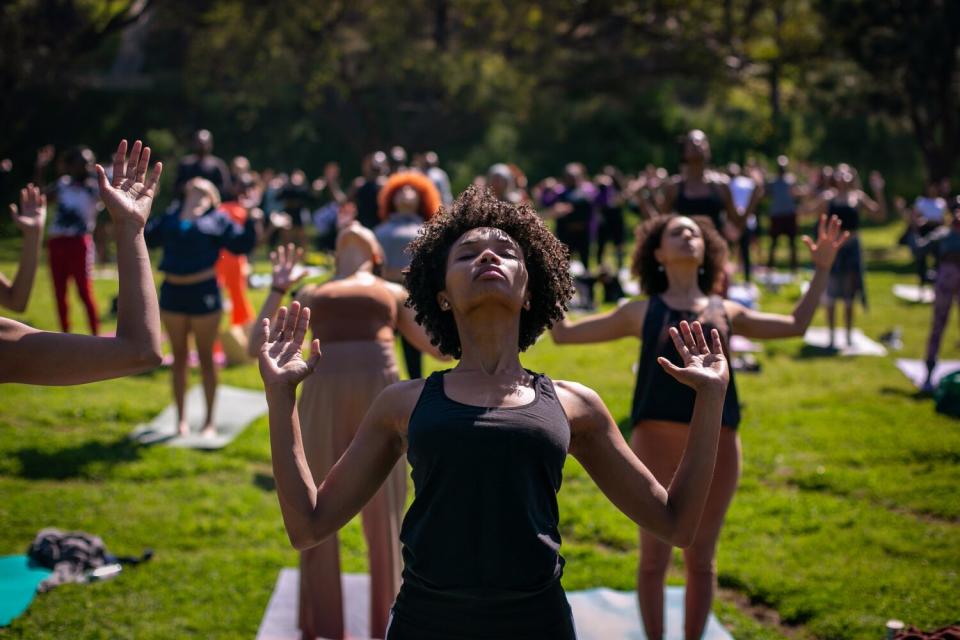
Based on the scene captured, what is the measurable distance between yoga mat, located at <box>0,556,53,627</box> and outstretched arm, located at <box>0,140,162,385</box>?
11.9ft

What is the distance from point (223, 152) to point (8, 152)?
606 cm

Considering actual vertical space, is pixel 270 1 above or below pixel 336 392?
above

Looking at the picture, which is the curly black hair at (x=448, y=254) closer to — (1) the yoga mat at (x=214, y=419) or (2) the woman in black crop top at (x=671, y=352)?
(2) the woman in black crop top at (x=671, y=352)

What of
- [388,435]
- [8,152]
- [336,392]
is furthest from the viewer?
[8,152]

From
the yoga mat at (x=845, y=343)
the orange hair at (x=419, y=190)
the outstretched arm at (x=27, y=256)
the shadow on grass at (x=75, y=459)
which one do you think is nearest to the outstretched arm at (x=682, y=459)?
the outstretched arm at (x=27, y=256)

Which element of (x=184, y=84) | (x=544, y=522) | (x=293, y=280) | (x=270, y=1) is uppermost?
(x=270, y=1)

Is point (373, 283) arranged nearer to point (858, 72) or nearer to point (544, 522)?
point (544, 522)

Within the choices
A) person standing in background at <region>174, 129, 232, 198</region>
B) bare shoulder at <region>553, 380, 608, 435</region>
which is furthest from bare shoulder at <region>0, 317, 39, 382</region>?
person standing in background at <region>174, 129, 232, 198</region>

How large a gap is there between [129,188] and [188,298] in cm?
568

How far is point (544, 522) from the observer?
9.02 feet

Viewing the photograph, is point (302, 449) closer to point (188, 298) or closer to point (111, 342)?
point (111, 342)

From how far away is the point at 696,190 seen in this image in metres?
7.64

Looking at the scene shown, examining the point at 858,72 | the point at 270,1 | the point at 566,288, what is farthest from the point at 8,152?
the point at 566,288

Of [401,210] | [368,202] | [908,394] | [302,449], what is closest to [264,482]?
[401,210]
